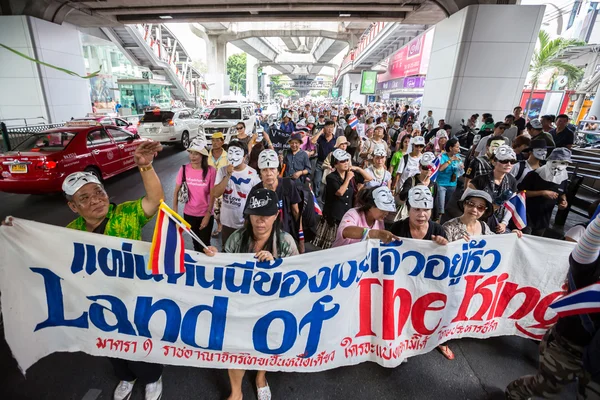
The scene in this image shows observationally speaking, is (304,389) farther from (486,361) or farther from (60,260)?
(60,260)

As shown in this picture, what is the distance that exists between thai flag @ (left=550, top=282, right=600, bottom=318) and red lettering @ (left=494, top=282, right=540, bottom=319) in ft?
3.45

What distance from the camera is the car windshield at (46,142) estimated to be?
727cm

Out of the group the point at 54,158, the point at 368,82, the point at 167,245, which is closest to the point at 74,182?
the point at 167,245

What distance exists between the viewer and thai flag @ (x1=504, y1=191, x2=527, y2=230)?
3.99 metres

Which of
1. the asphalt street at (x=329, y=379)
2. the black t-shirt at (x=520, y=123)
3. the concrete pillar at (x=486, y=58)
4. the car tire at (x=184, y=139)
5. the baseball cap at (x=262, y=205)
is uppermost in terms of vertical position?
the concrete pillar at (x=486, y=58)

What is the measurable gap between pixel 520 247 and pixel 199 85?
145ft

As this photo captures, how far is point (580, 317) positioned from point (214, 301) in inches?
104

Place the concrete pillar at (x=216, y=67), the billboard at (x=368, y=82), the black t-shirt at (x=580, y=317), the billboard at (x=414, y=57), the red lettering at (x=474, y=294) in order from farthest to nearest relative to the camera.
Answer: the concrete pillar at (x=216, y=67), the billboard at (x=368, y=82), the billboard at (x=414, y=57), the red lettering at (x=474, y=294), the black t-shirt at (x=580, y=317)

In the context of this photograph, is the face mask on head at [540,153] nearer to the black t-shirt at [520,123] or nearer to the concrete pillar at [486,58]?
the black t-shirt at [520,123]

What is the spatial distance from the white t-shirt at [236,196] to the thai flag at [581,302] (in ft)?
10.8

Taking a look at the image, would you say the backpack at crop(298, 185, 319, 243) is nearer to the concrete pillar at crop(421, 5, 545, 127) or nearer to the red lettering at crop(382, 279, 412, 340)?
the red lettering at crop(382, 279, 412, 340)

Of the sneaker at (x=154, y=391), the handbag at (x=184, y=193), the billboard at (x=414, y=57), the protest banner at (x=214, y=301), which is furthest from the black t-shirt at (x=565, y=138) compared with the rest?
the billboard at (x=414, y=57)

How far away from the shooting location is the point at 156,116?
1534 centimetres

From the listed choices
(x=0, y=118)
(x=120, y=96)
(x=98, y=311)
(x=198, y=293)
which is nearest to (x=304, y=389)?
(x=198, y=293)
